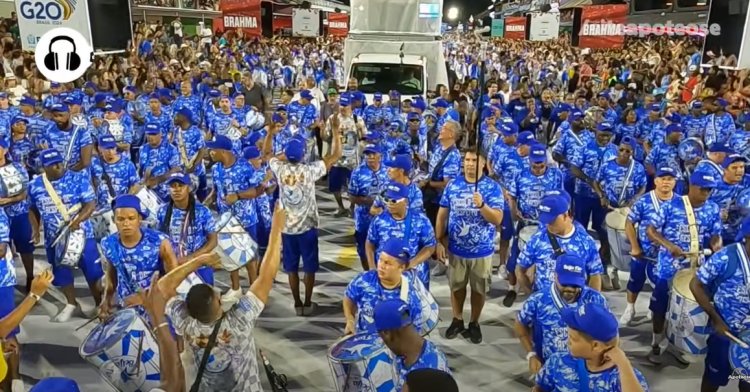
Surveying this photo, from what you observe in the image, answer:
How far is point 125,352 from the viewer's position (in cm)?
351

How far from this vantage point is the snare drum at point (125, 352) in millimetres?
3467

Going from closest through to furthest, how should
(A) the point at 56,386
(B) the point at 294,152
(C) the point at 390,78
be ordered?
1. (A) the point at 56,386
2. (B) the point at 294,152
3. (C) the point at 390,78

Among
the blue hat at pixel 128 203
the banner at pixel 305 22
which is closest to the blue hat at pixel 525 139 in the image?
the blue hat at pixel 128 203

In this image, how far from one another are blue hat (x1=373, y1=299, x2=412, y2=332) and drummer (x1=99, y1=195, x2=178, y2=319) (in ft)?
6.77

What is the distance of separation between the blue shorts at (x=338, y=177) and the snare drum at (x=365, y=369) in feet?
22.5

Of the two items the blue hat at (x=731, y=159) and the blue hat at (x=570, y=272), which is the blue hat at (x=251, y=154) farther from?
the blue hat at (x=731, y=159)

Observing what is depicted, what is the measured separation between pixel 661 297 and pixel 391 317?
3.51 meters

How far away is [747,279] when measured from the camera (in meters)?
4.32

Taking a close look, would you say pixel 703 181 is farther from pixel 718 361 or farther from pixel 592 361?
pixel 592 361

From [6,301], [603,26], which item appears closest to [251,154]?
[6,301]

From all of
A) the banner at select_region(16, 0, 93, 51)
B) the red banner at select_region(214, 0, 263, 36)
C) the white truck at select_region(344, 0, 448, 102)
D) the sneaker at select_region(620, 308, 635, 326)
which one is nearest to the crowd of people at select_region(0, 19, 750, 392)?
the sneaker at select_region(620, 308, 635, 326)

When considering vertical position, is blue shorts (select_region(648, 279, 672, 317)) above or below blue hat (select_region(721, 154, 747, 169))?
below

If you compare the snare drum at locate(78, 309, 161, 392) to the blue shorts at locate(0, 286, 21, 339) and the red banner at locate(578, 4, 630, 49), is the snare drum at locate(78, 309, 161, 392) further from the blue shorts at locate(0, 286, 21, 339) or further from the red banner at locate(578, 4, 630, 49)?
the red banner at locate(578, 4, 630, 49)

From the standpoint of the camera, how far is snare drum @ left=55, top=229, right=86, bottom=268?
6.18 m
